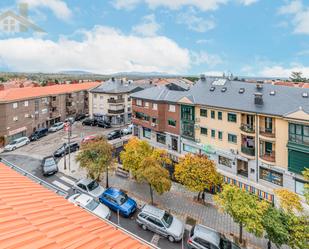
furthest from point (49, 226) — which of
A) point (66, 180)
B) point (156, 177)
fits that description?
point (66, 180)

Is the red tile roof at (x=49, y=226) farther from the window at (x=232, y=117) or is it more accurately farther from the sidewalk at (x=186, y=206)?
the window at (x=232, y=117)

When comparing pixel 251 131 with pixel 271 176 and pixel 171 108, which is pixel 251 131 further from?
pixel 171 108

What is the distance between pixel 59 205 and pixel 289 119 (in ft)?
78.7

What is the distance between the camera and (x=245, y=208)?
56.5ft

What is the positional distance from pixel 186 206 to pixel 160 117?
1716 cm

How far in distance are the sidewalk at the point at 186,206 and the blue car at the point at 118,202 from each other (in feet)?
9.17

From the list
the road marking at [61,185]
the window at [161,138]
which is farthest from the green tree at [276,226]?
the window at [161,138]

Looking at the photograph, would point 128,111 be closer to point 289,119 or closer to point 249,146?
point 249,146

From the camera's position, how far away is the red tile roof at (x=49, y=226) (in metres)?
6.55

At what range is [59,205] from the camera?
9875mm

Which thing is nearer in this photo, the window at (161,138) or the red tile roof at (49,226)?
the red tile roof at (49,226)

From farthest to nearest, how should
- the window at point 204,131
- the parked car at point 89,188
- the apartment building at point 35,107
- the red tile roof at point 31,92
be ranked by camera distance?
the red tile roof at point 31,92 → the apartment building at point 35,107 → the window at point 204,131 → the parked car at point 89,188

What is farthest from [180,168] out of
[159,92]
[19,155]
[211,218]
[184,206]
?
[19,155]

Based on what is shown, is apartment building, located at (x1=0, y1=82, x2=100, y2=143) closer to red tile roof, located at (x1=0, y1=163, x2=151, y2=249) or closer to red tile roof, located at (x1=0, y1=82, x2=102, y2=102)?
red tile roof, located at (x1=0, y1=82, x2=102, y2=102)
